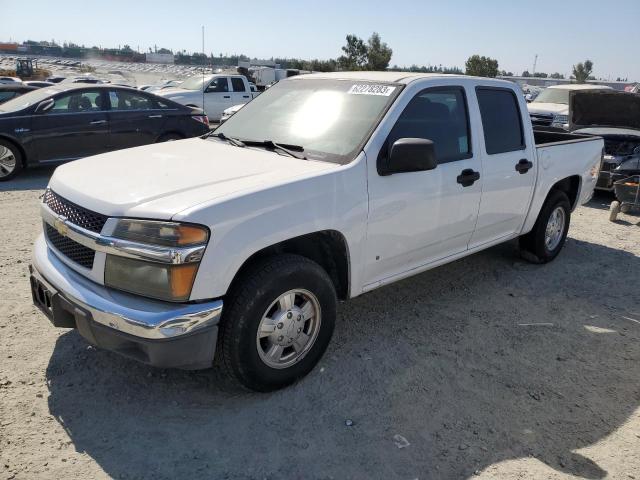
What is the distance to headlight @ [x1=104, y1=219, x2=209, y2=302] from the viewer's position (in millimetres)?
2662

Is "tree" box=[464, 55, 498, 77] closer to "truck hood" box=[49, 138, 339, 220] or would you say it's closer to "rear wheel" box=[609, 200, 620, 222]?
"rear wheel" box=[609, 200, 620, 222]

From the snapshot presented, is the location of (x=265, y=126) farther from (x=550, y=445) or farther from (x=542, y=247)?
(x=542, y=247)

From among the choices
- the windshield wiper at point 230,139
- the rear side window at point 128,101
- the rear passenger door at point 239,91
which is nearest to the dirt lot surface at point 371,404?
the windshield wiper at point 230,139

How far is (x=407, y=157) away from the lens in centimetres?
342

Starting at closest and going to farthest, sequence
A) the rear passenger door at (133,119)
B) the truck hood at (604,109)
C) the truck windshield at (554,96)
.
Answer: the truck hood at (604,109) → the rear passenger door at (133,119) → the truck windshield at (554,96)

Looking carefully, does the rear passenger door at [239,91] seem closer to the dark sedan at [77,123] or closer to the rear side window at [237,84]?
the rear side window at [237,84]

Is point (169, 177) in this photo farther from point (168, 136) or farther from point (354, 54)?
point (354, 54)

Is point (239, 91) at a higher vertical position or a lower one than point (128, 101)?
higher

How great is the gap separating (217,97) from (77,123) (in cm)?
815

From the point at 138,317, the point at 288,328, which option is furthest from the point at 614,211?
the point at 138,317

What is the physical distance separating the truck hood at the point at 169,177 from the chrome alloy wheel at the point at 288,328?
2.33ft

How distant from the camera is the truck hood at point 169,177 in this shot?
9.21 ft

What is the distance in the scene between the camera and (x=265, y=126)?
411 centimetres

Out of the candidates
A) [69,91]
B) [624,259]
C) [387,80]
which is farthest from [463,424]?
[69,91]
